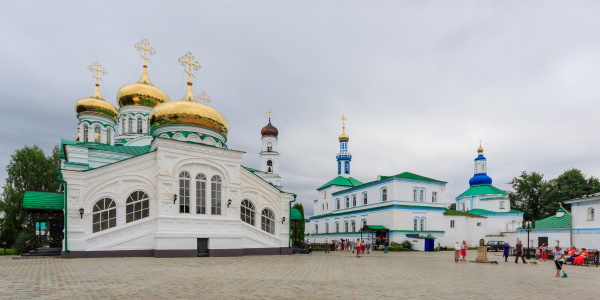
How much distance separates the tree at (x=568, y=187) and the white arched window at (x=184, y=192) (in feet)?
152

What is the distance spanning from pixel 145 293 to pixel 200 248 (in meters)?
13.0

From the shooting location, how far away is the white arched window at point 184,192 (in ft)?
65.0

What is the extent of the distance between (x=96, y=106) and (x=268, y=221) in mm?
19490

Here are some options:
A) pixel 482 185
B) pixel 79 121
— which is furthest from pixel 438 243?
pixel 79 121

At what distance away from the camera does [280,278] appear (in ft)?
34.5

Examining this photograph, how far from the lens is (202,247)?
20.2 m

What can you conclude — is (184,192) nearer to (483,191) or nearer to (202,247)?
(202,247)

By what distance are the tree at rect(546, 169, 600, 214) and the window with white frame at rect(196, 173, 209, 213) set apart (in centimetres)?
4544

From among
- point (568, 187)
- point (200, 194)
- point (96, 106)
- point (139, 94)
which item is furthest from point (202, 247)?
point (568, 187)

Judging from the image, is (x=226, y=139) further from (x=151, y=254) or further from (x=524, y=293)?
(x=524, y=293)

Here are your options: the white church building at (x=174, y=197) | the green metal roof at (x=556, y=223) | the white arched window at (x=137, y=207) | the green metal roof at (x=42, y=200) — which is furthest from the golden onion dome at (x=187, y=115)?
the green metal roof at (x=556, y=223)

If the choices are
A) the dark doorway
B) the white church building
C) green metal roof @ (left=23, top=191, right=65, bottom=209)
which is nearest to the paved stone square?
the white church building

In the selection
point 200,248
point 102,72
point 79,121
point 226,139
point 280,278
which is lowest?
point 200,248

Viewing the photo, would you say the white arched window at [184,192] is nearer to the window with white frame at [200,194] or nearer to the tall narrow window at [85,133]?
the window with white frame at [200,194]
